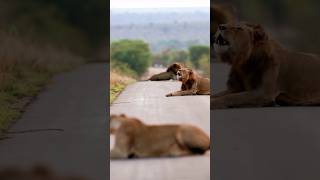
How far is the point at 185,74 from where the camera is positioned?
2625mm

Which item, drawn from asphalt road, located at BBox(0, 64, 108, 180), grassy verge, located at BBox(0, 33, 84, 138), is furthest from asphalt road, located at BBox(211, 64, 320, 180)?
grassy verge, located at BBox(0, 33, 84, 138)

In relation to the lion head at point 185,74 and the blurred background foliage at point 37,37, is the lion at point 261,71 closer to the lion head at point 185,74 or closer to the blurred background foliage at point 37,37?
the lion head at point 185,74

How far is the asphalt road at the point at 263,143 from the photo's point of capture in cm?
250

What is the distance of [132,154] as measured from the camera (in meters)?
2.53

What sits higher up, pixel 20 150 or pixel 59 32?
pixel 59 32

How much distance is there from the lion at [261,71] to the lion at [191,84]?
8 centimetres

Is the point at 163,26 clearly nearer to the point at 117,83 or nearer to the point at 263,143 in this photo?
the point at 117,83

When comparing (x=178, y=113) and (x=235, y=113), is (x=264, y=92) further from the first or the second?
(x=178, y=113)

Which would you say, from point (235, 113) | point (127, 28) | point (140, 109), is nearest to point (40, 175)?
point (140, 109)

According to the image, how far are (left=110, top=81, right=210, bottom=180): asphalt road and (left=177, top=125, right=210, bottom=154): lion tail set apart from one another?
1.1 inches

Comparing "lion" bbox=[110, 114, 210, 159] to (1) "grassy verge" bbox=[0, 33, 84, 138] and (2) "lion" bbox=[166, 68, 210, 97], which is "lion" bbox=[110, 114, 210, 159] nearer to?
(2) "lion" bbox=[166, 68, 210, 97]

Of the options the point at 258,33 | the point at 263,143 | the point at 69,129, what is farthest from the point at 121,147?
the point at 258,33

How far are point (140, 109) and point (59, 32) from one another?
532 millimetres

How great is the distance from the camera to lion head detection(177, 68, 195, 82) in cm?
260
